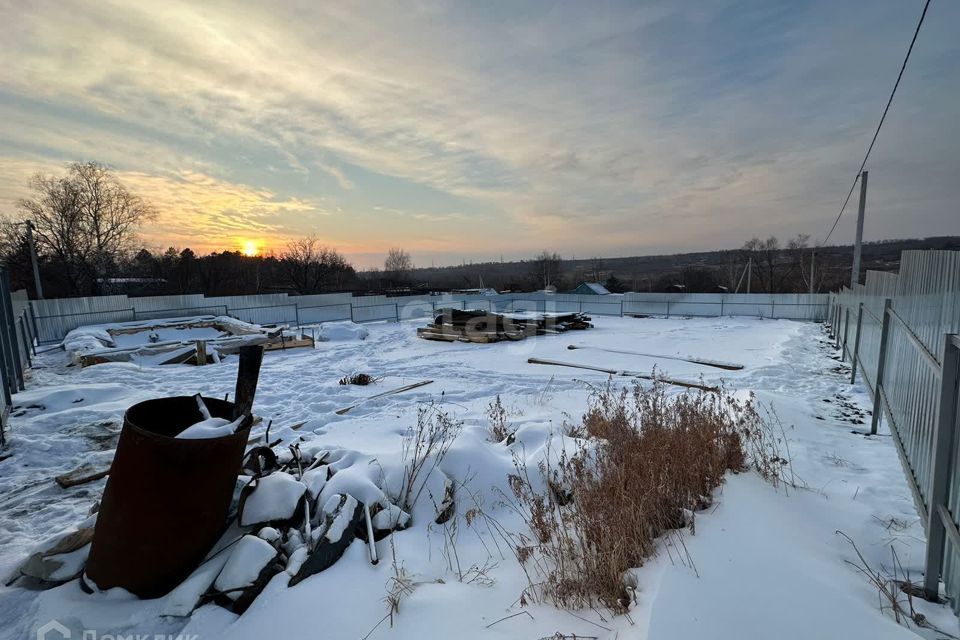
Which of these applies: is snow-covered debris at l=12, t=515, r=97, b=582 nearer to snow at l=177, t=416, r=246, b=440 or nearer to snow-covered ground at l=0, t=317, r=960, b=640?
snow-covered ground at l=0, t=317, r=960, b=640

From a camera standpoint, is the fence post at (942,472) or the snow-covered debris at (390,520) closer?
the fence post at (942,472)

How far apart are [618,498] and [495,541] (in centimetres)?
105

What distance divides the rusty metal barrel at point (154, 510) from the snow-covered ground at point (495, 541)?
0.19 metres

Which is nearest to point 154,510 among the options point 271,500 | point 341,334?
point 271,500

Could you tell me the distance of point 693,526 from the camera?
3031 millimetres

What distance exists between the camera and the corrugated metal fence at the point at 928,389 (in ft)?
8.31

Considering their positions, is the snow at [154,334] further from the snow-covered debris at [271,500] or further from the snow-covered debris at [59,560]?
the snow-covered debris at [271,500]

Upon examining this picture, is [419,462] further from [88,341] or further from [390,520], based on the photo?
[88,341]

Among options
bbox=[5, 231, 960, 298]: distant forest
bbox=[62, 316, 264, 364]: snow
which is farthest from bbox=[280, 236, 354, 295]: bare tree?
bbox=[62, 316, 264, 364]: snow

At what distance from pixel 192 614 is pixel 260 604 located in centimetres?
42

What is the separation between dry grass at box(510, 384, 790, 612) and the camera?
2.66 metres

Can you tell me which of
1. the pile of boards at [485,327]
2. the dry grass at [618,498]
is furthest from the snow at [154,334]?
the dry grass at [618,498]

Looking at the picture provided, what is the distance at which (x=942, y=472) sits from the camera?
2.58 meters

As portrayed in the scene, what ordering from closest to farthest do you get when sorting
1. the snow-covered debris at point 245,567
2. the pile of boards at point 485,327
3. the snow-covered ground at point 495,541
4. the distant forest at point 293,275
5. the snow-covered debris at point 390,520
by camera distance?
the snow-covered ground at point 495,541 < the snow-covered debris at point 245,567 < the snow-covered debris at point 390,520 < the pile of boards at point 485,327 < the distant forest at point 293,275
